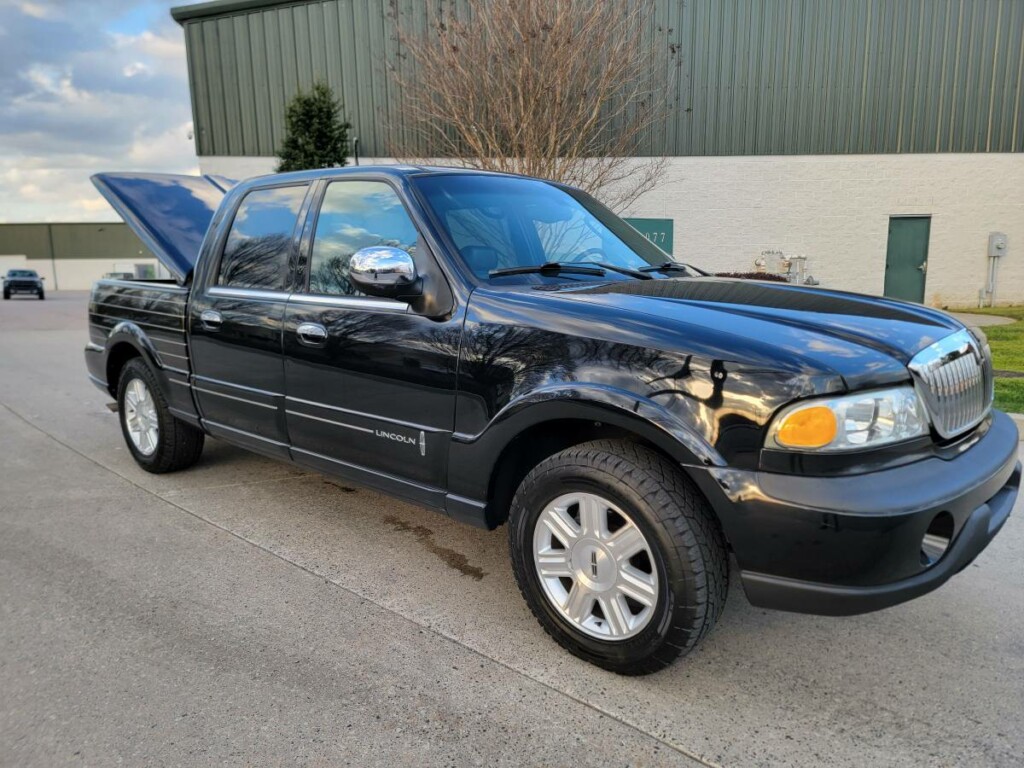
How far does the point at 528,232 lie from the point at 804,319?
1.41 m

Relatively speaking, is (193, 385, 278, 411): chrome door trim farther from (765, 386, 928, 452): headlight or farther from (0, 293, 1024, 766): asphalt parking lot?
(765, 386, 928, 452): headlight

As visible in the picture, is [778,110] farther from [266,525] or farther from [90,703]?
[90,703]

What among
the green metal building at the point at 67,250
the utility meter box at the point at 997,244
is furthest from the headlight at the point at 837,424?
the green metal building at the point at 67,250

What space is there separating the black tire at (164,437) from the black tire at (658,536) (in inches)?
121

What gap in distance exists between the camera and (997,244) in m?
17.8

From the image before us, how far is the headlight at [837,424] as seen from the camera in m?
2.07

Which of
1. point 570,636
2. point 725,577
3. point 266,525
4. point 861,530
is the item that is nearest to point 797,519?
point 861,530

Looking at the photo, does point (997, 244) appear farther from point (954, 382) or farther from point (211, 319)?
point (211, 319)

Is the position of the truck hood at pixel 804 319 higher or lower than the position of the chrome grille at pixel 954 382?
→ higher

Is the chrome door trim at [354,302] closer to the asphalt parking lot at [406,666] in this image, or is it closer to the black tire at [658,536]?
the black tire at [658,536]

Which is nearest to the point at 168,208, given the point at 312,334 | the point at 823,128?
the point at 312,334

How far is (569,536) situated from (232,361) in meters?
2.30

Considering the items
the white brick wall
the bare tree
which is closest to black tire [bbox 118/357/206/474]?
the bare tree

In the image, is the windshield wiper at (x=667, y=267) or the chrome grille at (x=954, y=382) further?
the windshield wiper at (x=667, y=267)
